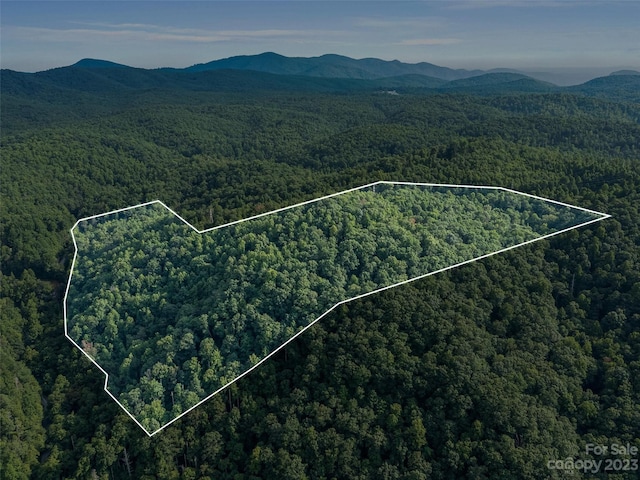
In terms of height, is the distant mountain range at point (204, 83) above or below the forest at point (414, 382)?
above

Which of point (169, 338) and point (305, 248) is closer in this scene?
point (169, 338)

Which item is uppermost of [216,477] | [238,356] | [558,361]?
[238,356]

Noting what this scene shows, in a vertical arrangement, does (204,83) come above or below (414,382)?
above

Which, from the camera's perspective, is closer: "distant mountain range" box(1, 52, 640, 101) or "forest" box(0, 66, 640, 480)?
"forest" box(0, 66, 640, 480)

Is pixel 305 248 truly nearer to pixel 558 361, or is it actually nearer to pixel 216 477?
pixel 216 477

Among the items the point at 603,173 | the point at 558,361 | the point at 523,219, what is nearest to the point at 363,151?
the point at 603,173

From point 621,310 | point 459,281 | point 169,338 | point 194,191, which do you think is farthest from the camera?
point 194,191

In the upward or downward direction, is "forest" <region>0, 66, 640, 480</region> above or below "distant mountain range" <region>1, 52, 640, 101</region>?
below

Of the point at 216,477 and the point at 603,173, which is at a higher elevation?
the point at 603,173

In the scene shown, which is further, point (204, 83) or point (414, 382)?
point (204, 83)

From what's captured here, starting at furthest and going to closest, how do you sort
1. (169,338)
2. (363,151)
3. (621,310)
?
(363,151) < (621,310) < (169,338)

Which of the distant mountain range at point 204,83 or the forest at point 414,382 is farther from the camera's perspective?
the distant mountain range at point 204,83
